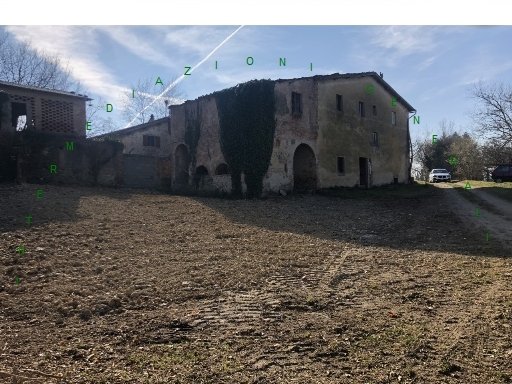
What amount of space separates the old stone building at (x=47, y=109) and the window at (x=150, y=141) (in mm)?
6073

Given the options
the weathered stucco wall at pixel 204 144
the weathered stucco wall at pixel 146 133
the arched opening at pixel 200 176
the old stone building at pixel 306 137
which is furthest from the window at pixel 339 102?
the weathered stucco wall at pixel 146 133

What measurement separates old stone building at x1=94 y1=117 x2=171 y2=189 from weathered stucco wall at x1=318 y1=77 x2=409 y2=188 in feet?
35.6

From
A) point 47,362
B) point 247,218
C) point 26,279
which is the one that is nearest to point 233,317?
point 47,362

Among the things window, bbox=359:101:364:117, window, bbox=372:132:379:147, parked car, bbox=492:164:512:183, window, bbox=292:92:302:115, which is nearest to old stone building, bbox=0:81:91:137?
window, bbox=292:92:302:115

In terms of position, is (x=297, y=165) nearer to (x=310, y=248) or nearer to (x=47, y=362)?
(x=310, y=248)

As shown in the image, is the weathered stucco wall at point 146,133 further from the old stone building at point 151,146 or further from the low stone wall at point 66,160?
the low stone wall at point 66,160

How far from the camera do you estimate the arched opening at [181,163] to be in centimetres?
2688

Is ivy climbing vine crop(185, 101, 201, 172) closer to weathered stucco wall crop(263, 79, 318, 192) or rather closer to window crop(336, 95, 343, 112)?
weathered stucco wall crop(263, 79, 318, 192)

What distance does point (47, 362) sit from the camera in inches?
176

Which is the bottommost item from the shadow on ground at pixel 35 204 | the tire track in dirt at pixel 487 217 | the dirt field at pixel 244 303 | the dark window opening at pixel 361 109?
the dirt field at pixel 244 303

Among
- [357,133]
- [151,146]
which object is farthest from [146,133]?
[357,133]

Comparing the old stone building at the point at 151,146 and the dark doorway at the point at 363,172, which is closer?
the old stone building at the point at 151,146

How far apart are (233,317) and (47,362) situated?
7.81 feet

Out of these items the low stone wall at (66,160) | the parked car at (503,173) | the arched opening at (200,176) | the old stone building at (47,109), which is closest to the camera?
the low stone wall at (66,160)
